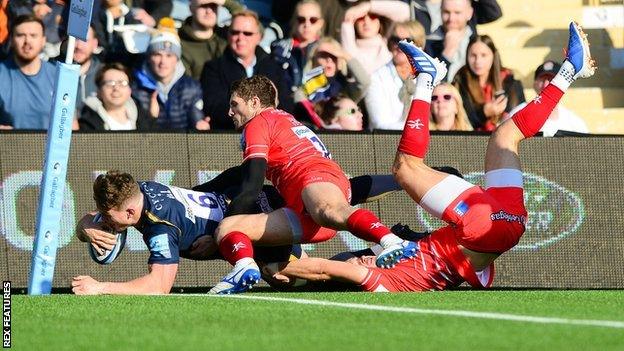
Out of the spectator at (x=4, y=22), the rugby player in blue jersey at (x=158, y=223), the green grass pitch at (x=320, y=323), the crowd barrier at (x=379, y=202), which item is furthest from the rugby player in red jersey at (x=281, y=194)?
the spectator at (x=4, y=22)

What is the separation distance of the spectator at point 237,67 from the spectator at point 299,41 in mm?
293

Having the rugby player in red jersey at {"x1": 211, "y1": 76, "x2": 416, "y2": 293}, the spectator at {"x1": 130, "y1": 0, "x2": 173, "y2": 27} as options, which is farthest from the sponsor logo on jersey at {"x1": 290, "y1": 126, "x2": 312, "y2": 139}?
the spectator at {"x1": 130, "y1": 0, "x2": 173, "y2": 27}

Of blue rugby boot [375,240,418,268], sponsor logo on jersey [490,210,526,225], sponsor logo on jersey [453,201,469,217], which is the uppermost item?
sponsor logo on jersey [453,201,469,217]

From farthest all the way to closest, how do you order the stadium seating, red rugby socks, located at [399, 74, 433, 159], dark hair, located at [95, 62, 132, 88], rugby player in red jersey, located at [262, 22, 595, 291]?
the stadium seating, dark hair, located at [95, 62, 132, 88], red rugby socks, located at [399, 74, 433, 159], rugby player in red jersey, located at [262, 22, 595, 291]

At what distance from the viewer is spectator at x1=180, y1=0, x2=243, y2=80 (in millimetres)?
14469

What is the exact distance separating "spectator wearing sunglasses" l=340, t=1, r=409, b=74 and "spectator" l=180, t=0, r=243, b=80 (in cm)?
131

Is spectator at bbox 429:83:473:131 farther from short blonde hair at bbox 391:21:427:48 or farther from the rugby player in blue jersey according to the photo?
the rugby player in blue jersey

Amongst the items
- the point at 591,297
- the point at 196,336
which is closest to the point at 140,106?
the point at 591,297

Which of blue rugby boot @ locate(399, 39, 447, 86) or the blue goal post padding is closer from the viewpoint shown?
the blue goal post padding

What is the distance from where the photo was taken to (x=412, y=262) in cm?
1027

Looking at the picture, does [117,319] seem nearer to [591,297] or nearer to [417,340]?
[417,340]

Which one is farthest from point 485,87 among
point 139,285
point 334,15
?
point 139,285

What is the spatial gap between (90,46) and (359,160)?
9.84 feet

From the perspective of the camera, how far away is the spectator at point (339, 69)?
46.6 feet
